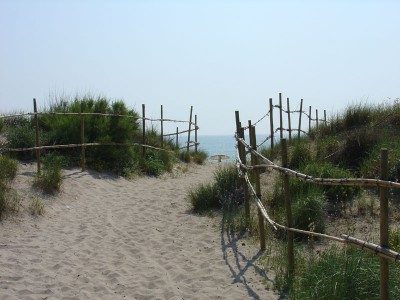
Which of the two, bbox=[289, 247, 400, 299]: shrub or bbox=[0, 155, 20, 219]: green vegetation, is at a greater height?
bbox=[0, 155, 20, 219]: green vegetation

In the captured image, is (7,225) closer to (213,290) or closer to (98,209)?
(98,209)

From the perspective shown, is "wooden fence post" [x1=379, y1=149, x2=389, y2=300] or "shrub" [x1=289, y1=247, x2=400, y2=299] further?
"shrub" [x1=289, y1=247, x2=400, y2=299]

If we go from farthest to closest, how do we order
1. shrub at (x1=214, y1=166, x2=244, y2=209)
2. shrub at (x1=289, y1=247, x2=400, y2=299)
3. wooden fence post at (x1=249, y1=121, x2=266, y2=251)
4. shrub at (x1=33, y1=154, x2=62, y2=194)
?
1. shrub at (x1=33, y1=154, x2=62, y2=194)
2. shrub at (x1=214, y1=166, x2=244, y2=209)
3. wooden fence post at (x1=249, y1=121, x2=266, y2=251)
4. shrub at (x1=289, y1=247, x2=400, y2=299)

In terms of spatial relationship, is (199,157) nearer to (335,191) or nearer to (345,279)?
(335,191)

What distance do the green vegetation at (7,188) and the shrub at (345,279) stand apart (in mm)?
4253

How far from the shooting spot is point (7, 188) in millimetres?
7648

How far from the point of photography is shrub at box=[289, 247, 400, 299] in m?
3.81

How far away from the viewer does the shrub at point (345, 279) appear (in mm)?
3809

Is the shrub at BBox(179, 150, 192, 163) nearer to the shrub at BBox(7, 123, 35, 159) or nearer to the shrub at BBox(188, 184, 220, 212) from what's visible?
the shrub at BBox(7, 123, 35, 159)

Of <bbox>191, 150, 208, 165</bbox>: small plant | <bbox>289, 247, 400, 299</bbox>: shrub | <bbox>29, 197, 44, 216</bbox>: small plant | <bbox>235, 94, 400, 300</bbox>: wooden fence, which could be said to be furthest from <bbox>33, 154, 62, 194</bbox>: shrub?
<bbox>191, 150, 208, 165</bbox>: small plant

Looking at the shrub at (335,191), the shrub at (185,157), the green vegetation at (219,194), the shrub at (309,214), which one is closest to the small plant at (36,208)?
the green vegetation at (219,194)

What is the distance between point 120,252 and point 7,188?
2.57 metres

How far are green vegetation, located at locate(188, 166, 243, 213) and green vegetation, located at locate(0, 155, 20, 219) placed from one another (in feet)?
8.66

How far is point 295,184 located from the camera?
7461 mm
